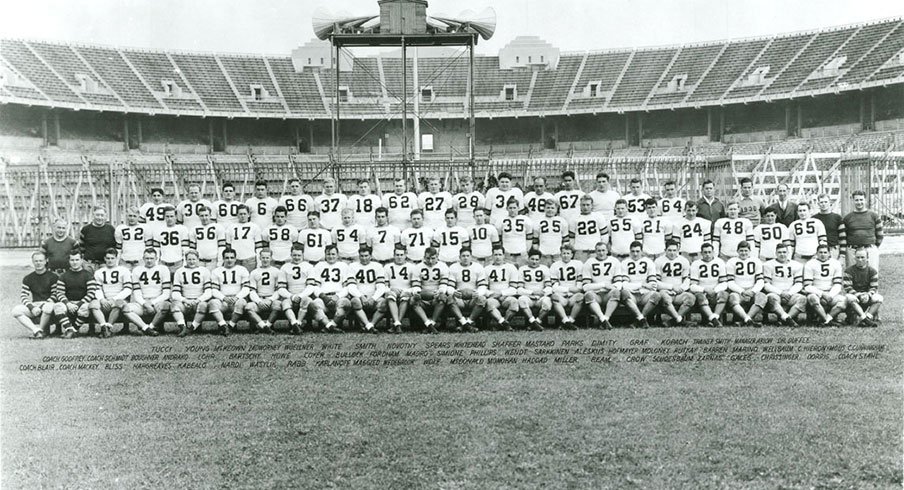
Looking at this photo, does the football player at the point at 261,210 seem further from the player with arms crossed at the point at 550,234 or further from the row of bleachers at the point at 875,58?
the row of bleachers at the point at 875,58

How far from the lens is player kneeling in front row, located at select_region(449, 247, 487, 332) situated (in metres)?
8.95

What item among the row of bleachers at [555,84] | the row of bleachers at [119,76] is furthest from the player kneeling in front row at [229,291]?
the row of bleachers at [555,84]

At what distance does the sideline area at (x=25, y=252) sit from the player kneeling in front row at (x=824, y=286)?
7.52 meters

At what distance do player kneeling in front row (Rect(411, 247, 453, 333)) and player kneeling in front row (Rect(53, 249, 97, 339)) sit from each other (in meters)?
3.91

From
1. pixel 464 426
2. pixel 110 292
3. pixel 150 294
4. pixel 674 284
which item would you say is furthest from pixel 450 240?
Result: pixel 464 426

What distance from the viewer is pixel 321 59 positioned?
139 feet

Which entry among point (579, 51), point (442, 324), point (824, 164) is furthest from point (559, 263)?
Result: point (579, 51)

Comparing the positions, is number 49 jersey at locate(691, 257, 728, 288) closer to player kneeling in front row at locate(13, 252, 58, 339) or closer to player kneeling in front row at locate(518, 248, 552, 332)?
player kneeling in front row at locate(518, 248, 552, 332)

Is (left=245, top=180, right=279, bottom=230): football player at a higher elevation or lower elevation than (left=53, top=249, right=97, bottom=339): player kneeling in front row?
higher

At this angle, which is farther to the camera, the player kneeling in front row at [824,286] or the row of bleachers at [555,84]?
the row of bleachers at [555,84]

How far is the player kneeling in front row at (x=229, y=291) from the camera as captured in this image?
8883 mm

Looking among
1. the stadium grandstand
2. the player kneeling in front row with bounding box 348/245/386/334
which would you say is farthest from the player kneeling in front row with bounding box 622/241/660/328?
the stadium grandstand

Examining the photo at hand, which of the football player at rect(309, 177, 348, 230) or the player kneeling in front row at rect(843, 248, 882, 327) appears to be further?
the football player at rect(309, 177, 348, 230)

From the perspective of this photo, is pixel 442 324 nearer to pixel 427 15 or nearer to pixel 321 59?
pixel 427 15
